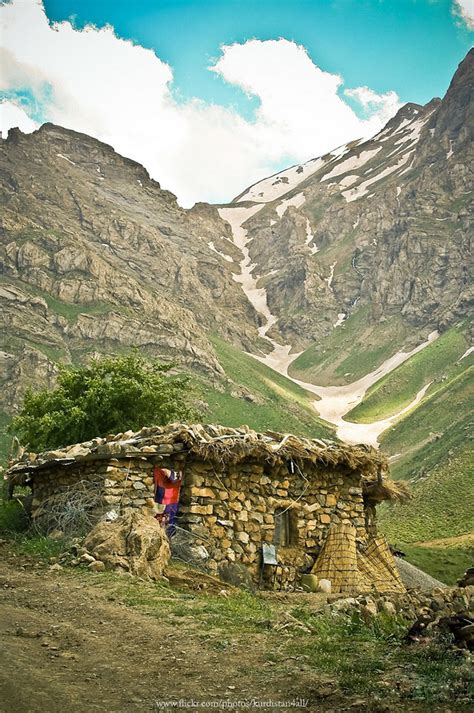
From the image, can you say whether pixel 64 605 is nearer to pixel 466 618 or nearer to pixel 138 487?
pixel 138 487

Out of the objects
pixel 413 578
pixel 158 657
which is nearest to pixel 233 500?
pixel 158 657

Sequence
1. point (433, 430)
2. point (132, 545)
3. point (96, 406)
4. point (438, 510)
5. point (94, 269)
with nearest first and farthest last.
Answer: point (132, 545) → point (96, 406) → point (438, 510) → point (433, 430) → point (94, 269)

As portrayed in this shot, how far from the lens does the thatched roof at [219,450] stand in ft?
36.1

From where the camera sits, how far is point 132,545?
31.3 ft

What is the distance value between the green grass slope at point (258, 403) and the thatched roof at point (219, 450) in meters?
58.9

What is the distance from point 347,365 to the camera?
142750 millimetres

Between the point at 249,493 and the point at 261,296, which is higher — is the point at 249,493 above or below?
below

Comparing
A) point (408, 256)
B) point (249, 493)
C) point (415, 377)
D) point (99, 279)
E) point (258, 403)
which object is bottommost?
point (249, 493)

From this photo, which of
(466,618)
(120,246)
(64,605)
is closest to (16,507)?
(64,605)

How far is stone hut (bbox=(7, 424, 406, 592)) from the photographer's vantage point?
1088 cm

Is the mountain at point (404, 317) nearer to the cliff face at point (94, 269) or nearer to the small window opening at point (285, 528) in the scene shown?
the cliff face at point (94, 269)

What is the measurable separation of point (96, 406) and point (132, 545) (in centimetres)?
1159

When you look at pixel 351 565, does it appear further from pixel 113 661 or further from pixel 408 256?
pixel 408 256

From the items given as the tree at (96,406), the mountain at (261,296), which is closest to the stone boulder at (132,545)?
the tree at (96,406)
